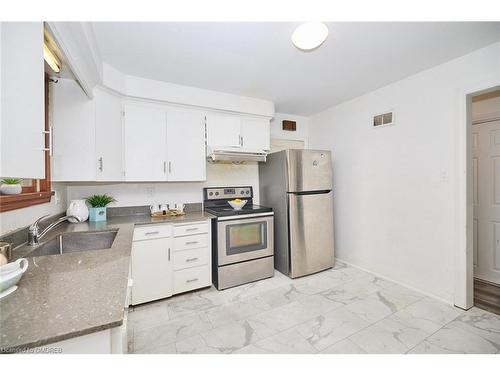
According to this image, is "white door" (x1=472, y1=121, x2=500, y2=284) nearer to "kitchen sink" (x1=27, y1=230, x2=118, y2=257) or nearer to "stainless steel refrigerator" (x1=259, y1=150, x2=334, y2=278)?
"stainless steel refrigerator" (x1=259, y1=150, x2=334, y2=278)

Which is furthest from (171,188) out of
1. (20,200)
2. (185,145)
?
(20,200)

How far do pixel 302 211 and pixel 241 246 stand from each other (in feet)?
2.83

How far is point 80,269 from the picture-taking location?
0.94 metres

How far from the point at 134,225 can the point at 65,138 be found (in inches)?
37.1

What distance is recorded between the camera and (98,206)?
2258 millimetres

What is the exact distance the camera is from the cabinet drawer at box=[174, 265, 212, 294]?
226cm

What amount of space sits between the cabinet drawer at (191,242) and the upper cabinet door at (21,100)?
156 cm

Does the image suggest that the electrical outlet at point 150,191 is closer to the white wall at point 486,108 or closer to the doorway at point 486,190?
the doorway at point 486,190
